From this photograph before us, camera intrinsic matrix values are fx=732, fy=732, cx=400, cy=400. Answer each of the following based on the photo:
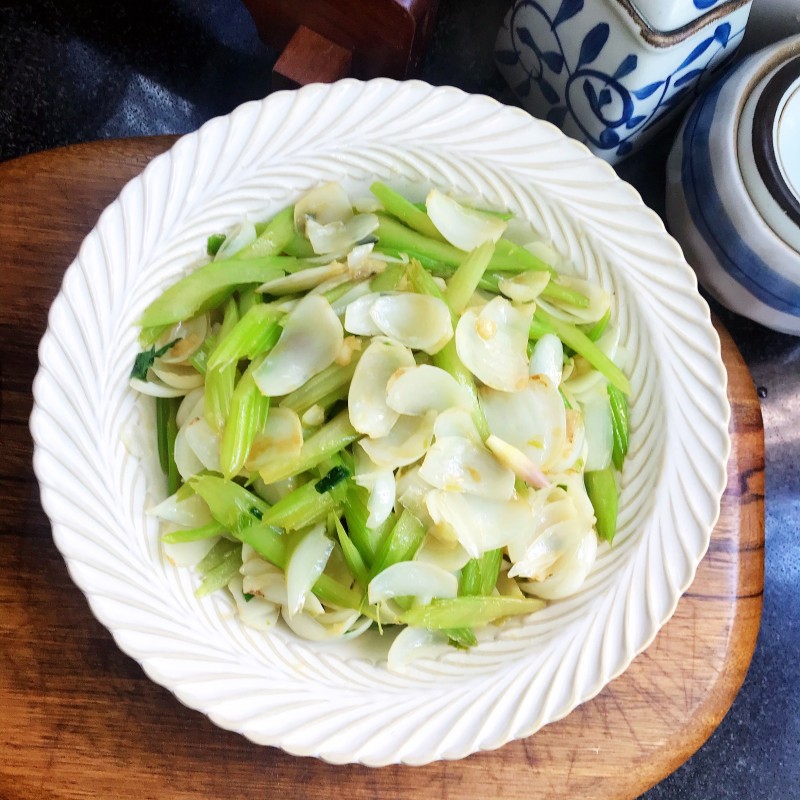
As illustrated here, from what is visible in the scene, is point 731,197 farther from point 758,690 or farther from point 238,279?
point 758,690

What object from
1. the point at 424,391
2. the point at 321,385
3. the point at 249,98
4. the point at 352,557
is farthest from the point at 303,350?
the point at 249,98

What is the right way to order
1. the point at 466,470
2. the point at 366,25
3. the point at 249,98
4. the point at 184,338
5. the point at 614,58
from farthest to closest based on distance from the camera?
the point at 249,98
the point at 366,25
the point at 614,58
the point at 184,338
the point at 466,470

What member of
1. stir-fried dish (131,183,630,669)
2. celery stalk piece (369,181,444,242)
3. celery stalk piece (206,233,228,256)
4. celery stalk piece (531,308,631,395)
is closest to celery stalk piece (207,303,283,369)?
stir-fried dish (131,183,630,669)

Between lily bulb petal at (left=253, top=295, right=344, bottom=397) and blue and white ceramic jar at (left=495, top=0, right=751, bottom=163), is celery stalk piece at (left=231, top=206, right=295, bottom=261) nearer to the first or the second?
lily bulb petal at (left=253, top=295, right=344, bottom=397)

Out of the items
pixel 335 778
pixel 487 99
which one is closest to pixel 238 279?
pixel 487 99

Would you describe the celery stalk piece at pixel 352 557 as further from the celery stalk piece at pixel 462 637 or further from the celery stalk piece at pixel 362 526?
the celery stalk piece at pixel 462 637

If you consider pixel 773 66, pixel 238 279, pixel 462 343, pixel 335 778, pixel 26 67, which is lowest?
pixel 335 778

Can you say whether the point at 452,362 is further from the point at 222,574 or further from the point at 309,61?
the point at 309,61

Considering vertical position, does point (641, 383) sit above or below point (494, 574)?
above
